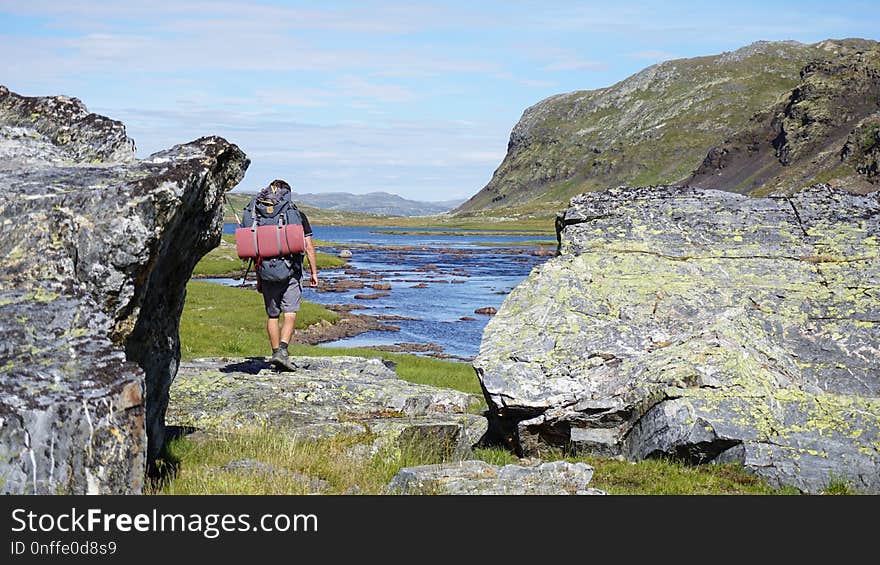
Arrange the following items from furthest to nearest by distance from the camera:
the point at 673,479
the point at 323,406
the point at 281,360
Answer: the point at 281,360 → the point at 323,406 → the point at 673,479

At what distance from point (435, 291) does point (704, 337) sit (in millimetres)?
55333

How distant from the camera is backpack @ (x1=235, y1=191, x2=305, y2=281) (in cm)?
1404

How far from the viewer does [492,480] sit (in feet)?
28.7

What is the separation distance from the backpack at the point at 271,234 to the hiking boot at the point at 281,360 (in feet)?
6.00

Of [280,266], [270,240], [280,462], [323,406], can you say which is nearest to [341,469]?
[280,462]

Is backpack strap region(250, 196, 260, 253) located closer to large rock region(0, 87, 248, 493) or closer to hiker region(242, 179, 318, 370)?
hiker region(242, 179, 318, 370)

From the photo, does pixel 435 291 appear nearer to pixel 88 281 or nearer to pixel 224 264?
pixel 224 264

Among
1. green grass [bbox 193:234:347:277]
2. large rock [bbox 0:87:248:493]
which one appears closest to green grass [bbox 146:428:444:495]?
large rock [bbox 0:87:248:493]

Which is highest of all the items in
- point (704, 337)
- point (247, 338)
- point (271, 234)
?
point (271, 234)

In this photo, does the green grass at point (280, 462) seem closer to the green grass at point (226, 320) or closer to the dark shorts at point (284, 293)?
the dark shorts at point (284, 293)

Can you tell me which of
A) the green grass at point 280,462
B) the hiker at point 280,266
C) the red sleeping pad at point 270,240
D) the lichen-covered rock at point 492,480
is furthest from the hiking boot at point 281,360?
the lichen-covered rock at point 492,480

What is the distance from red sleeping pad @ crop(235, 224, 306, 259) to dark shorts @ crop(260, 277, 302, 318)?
2.67 ft

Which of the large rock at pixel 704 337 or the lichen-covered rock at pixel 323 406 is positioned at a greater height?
the large rock at pixel 704 337

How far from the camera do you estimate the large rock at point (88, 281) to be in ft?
19.1
